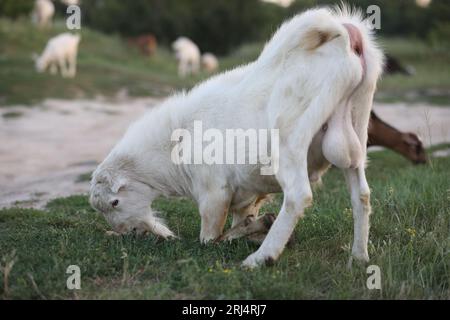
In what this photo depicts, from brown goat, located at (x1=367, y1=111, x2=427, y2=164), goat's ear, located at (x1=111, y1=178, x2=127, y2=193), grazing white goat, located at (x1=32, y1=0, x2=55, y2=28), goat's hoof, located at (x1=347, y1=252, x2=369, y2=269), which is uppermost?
grazing white goat, located at (x1=32, y1=0, x2=55, y2=28)

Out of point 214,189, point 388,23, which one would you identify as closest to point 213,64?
point 388,23

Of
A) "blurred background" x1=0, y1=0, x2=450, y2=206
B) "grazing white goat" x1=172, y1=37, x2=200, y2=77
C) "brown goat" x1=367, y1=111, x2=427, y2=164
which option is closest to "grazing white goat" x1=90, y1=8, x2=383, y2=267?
"blurred background" x1=0, y1=0, x2=450, y2=206

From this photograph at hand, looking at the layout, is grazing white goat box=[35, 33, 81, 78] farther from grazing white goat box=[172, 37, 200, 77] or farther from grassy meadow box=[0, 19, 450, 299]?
grassy meadow box=[0, 19, 450, 299]

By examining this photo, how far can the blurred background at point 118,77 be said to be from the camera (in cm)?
1040

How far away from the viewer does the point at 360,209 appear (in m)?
4.29

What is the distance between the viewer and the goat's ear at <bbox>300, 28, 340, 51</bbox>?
4192 mm

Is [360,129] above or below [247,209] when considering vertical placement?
above

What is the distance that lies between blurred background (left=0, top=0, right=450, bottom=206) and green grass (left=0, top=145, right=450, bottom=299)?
3.12 feet

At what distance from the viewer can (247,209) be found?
17.0ft

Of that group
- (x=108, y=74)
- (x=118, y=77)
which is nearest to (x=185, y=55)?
(x=108, y=74)

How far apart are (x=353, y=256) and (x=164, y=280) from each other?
133 centimetres

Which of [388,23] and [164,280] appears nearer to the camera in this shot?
[164,280]
